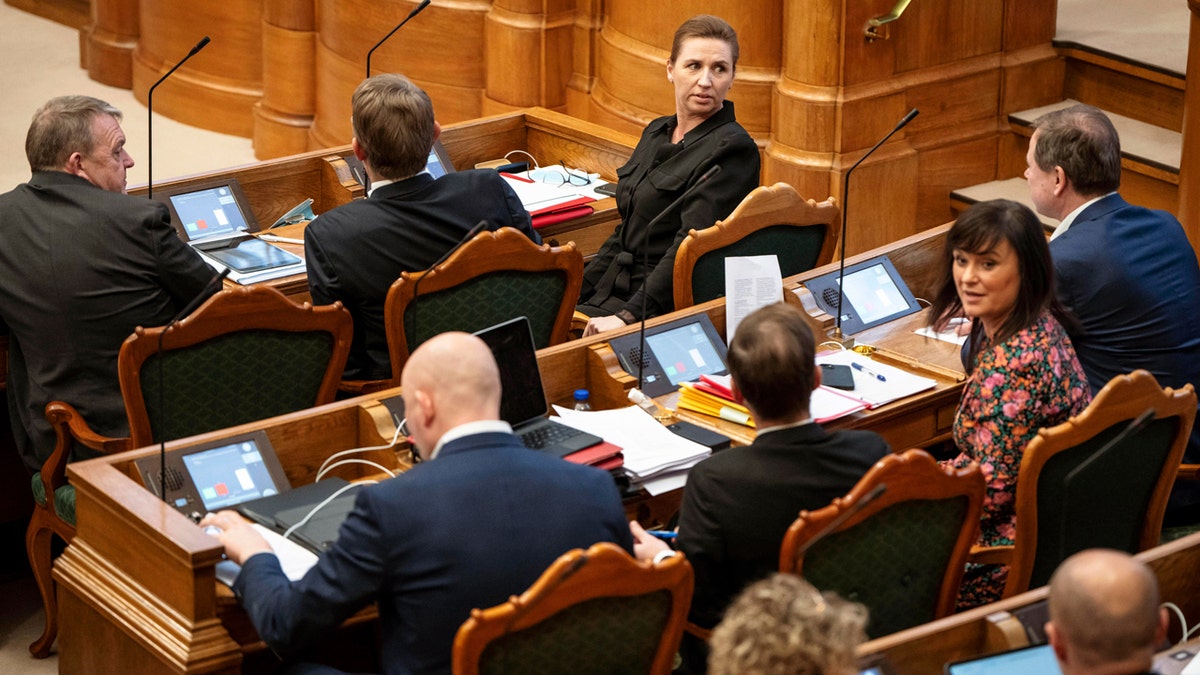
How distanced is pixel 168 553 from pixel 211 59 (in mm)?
5443

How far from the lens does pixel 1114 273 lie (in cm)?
354

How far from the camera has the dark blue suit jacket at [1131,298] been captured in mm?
3545

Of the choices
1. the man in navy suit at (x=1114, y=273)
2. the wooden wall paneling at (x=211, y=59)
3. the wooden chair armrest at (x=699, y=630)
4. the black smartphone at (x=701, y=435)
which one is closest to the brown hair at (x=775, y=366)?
the wooden chair armrest at (x=699, y=630)

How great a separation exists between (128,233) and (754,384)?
1.73 metres

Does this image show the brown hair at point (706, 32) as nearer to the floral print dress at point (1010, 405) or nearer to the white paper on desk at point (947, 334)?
the white paper on desk at point (947, 334)

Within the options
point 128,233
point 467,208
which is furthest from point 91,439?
point 467,208

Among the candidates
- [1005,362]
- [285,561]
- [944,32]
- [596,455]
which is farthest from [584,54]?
[285,561]

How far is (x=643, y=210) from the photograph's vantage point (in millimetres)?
4594

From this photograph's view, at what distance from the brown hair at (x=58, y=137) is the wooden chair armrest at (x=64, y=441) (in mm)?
577

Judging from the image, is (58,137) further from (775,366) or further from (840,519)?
(840,519)

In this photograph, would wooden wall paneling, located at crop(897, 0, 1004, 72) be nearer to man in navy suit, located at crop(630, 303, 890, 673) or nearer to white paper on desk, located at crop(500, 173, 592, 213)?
white paper on desk, located at crop(500, 173, 592, 213)

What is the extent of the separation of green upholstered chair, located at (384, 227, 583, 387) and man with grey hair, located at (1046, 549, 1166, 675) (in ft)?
6.22

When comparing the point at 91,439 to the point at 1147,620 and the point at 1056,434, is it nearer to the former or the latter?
the point at 1056,434

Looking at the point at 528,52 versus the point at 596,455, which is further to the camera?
the point at 528,52
